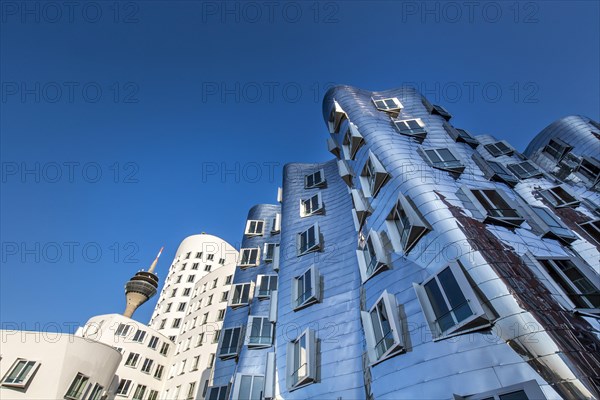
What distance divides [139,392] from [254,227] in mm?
28601

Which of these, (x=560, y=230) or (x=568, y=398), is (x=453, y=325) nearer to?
(x=568, y=398)

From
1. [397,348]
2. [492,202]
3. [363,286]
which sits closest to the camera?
[397,348]

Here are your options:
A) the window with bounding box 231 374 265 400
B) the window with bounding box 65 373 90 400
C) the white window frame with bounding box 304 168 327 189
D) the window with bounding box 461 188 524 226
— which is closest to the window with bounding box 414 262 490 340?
the window with bounding box 461 188 524 226

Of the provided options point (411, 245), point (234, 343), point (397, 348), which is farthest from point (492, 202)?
point (234, 343)

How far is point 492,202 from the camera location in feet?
43.4

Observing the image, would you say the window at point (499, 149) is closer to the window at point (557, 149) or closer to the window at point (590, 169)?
the window at point (590, 169)

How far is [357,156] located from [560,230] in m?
10.3

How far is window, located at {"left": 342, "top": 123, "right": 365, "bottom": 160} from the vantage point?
19.3 meters

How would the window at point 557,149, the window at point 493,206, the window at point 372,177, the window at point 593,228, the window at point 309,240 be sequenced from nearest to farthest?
the window at point 493,206 < the window at point 372,177 < the window at point 593,228 < the window at point 309,240 < the window at point 557,149

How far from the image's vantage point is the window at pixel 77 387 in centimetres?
2334

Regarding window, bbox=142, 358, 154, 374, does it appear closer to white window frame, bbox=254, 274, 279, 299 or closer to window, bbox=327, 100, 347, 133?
white window frame, bbox=254, 274, 279, 299

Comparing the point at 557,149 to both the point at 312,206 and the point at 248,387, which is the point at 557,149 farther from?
the point at 248,387

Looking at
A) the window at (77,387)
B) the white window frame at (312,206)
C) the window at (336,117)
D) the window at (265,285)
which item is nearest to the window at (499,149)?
the window at (336,117)

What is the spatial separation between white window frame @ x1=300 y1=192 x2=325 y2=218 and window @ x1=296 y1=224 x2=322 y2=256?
6.46 feet
